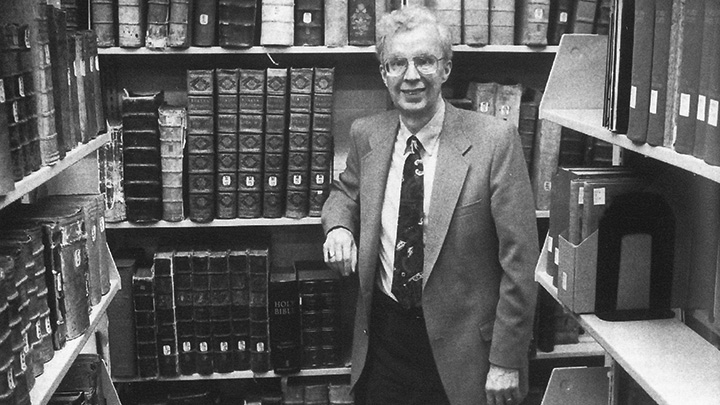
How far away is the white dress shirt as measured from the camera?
7.24 feet

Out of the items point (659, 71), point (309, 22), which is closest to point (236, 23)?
point (309, 22)

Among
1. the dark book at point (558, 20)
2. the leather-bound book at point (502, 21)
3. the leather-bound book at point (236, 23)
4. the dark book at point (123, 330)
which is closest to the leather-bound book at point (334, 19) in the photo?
the leather-bound book at point (236, 23)

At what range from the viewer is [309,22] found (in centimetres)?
268

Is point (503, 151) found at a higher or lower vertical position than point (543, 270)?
higher

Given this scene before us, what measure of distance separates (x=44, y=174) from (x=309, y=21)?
1323mm

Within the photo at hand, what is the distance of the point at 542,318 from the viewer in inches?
117

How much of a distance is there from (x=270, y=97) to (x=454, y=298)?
1.00 m

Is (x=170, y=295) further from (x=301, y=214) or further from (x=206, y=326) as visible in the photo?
(x=301, y=214)

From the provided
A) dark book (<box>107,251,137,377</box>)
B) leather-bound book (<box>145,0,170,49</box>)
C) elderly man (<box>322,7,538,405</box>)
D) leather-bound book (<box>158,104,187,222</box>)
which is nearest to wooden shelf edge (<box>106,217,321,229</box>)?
leather-bound book (<box>158,104,187,222</box>)

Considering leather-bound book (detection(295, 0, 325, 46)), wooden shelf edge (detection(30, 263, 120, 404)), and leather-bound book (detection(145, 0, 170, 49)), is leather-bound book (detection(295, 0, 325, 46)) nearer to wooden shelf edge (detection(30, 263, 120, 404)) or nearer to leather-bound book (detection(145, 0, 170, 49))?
leather-bound book (detection(145, 0, 170, 49))

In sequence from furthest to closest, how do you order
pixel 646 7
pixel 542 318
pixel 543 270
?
pixel 542 318
pixel 543 270
pixel 646 7

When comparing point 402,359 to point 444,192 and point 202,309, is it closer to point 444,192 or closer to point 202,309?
point 444,192

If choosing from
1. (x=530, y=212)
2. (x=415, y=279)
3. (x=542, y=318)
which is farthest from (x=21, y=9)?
(x=542, y=318)

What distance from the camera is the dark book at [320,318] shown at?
281 centimetres
